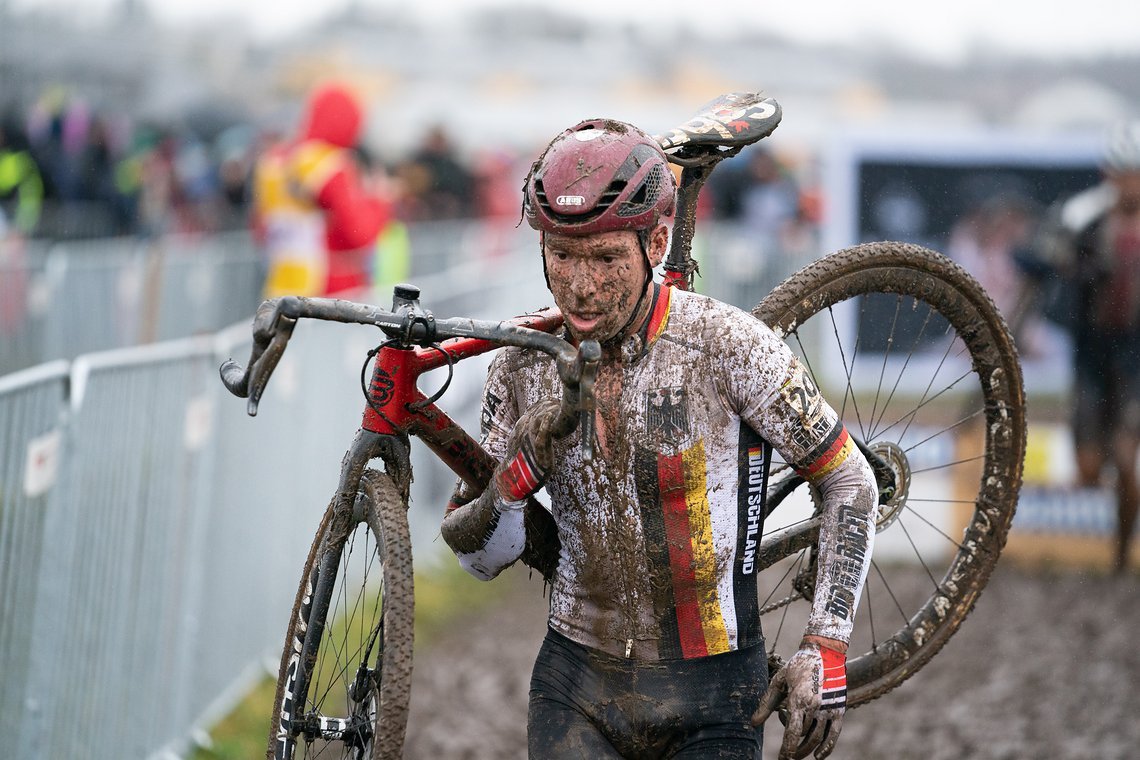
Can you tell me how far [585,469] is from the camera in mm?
4133

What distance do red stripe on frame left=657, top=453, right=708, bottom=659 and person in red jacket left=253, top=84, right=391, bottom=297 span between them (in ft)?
28.4

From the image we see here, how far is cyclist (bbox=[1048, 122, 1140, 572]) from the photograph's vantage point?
39.1 ft

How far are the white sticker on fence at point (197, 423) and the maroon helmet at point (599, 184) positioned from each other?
3.45 m

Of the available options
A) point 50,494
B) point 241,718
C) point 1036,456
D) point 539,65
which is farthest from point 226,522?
point 539,65

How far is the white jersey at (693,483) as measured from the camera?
160 inches

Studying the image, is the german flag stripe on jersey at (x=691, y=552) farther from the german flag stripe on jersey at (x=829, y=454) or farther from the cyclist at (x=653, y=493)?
the german flag stripe on jersey at (x=829, y=454)

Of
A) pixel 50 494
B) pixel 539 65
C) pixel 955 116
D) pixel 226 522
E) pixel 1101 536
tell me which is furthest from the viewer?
pixel 539 65

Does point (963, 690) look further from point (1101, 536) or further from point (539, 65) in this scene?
point (539, 65)

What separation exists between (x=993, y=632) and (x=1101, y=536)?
2.07m

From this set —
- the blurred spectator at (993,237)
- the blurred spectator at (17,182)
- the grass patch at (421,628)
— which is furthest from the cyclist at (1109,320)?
the blurred spectator at (17,182)

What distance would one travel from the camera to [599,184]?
3926 millimetres

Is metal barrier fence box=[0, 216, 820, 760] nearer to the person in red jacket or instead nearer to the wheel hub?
the person in red jacket

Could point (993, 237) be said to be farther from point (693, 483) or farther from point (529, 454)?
point (529, 454)

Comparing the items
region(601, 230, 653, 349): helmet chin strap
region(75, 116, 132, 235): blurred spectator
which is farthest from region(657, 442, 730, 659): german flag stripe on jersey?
region(75, 116, 132, 235): blurred spectator
